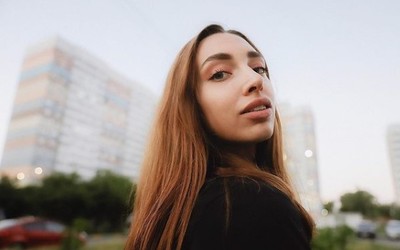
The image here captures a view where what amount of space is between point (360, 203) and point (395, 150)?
116 feet

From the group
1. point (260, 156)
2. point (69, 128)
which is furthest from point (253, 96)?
point (69, 128)

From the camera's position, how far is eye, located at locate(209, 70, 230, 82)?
1.04 metres

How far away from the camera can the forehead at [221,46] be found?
1091 mm

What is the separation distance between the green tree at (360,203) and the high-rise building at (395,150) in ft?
95.6

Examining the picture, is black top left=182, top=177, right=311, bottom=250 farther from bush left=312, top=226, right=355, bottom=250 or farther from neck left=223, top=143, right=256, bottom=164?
bush left=312, top=226, right=355, bottom=250

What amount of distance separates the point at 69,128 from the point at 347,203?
2111 inches

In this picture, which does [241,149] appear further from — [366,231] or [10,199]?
[10,199]

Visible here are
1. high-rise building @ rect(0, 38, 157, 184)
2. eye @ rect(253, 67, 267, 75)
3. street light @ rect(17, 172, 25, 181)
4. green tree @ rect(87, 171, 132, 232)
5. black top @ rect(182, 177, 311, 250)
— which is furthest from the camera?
high-rise building @ rect(0, 38, 157, 184)

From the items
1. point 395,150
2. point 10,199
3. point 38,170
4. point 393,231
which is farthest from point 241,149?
point 395,150

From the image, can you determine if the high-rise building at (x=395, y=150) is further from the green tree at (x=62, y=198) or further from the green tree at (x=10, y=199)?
the green tree at (x=10, y=199)

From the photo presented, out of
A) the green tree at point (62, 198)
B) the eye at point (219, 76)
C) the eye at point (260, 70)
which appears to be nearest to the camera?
the eye at point (219, 76)

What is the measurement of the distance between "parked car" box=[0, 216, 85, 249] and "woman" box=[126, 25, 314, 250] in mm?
9493

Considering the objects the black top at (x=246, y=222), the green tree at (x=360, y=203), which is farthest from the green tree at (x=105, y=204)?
the green tree at (x=360, y=203)

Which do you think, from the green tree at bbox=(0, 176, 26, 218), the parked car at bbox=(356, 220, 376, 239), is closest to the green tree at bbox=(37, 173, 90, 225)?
the green tree at bbox=(0, 176, 26, 218)
